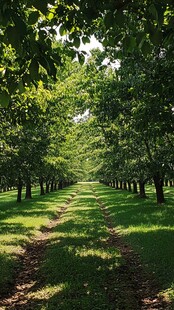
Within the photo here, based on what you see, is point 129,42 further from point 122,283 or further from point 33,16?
point 122,283

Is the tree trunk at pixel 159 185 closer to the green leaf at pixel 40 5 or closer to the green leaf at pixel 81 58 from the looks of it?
the green leaf at pixel 81 58

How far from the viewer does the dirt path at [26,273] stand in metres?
8.41

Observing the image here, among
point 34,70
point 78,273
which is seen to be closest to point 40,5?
point 34,70

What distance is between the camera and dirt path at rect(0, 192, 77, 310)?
27.6ft

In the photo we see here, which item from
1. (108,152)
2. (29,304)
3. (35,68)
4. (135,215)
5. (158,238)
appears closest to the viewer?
(35,68)

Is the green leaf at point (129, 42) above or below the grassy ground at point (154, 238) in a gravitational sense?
above

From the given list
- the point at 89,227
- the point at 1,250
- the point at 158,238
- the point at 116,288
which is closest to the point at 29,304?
the point at 116,288

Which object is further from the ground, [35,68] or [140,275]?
[35,68]

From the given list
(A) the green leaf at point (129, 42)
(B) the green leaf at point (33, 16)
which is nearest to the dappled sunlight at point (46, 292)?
(A) the green leaf at point (129, 42)

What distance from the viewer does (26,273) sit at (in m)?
11.0

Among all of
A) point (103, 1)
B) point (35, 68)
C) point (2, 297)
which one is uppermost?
point (103, 1)

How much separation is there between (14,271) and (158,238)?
6424 mm

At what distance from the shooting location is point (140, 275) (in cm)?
1022

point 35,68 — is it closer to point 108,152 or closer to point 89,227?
point 89,227
